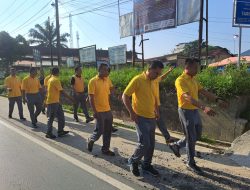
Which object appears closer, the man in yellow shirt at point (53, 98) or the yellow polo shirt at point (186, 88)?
the yellow polo shirt at point (186, 88)

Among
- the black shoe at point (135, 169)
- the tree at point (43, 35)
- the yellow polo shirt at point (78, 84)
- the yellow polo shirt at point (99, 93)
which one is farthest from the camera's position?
the tree at point (43, 35)

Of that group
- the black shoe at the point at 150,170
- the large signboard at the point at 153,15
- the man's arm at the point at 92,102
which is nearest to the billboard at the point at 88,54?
the large signboard at the point at 153,15

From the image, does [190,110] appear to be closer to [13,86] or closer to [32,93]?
[32,93]

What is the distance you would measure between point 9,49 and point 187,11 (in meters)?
36.6

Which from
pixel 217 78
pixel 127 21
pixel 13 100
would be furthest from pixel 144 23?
pixel 217 78

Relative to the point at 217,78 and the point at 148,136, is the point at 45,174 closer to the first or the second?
the point at 148,136

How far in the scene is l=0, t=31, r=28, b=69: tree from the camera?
4653 cm

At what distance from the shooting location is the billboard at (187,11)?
12820mm

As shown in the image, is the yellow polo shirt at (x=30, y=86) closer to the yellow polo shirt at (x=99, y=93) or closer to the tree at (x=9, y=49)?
the yellow polo shirt at (x=99, y=93)

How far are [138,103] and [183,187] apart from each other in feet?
4.77

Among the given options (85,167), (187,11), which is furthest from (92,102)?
(187,11)

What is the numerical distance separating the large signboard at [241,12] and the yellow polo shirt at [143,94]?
4.29m

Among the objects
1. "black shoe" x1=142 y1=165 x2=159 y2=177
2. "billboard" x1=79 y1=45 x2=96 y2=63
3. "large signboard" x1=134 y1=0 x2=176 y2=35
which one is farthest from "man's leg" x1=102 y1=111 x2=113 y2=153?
"billboard" x1=79 y1=45 x2=96 y2=63

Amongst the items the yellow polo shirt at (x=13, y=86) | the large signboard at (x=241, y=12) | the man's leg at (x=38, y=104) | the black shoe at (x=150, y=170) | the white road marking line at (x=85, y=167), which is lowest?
the white road marking line at (x=85, y=167)
